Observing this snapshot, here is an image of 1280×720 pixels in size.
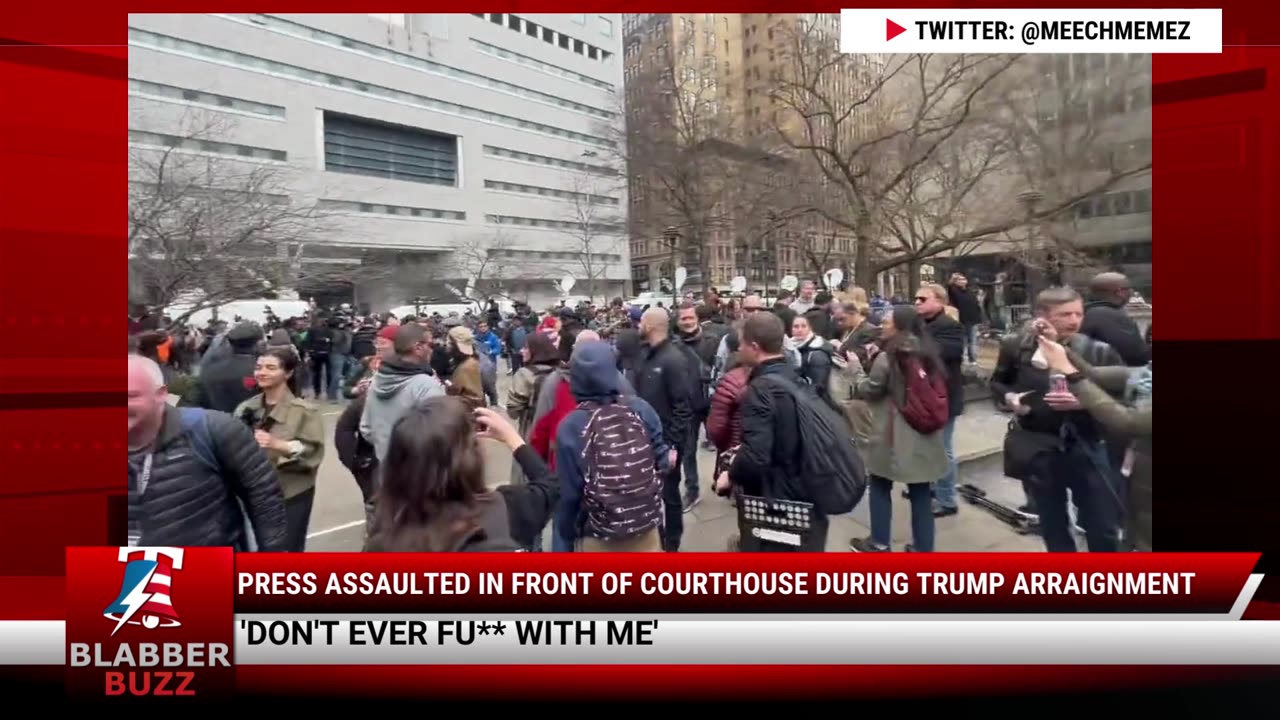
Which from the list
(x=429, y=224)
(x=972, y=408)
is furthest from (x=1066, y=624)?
(x=429, y=224)

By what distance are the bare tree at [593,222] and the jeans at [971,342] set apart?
154 centimetres

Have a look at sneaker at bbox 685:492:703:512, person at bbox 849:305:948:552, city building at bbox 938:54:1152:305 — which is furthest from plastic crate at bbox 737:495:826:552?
sneaker at bbox 685:492:703:512

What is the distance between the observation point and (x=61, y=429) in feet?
6.47

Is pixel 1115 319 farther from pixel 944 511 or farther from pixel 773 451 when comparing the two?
pixel 944 511

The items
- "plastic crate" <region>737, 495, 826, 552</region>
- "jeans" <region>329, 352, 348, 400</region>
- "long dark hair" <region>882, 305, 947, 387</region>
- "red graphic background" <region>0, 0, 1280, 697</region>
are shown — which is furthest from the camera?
"jeans" <region>329, 352, 348, 400</region>

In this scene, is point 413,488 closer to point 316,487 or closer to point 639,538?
point 639,538

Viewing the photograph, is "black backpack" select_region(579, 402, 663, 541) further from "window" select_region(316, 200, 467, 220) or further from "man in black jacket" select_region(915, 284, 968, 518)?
"man in black jacket" select_region(915, 284, 968, 518)

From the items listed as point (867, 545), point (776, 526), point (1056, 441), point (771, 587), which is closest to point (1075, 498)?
point (1056, 441)

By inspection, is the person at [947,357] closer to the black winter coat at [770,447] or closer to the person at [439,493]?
the black winter coat at [770,447]

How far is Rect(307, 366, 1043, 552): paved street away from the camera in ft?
7.61

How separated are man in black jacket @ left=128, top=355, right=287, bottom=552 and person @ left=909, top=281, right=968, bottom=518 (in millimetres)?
2622

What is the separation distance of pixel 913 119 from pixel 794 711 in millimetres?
2095
